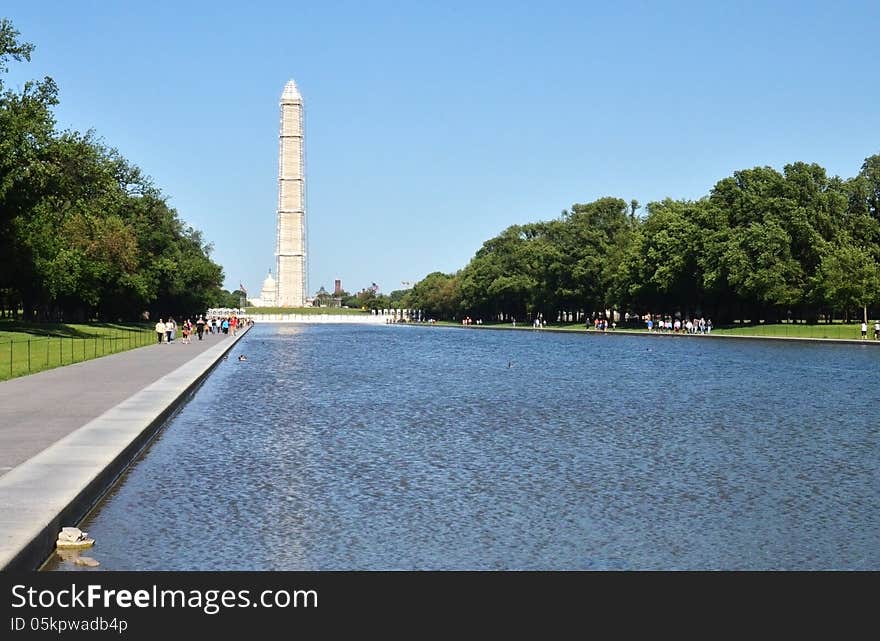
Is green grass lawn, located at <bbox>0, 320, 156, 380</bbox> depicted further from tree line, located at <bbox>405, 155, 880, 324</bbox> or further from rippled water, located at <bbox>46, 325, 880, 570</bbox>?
tree line, located at <bbox>405, 155, 880, 324</bbox>

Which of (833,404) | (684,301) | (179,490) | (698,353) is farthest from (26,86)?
(684,301)

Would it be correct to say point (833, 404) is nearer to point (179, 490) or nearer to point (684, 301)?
point (179, 490)

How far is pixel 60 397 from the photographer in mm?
26156

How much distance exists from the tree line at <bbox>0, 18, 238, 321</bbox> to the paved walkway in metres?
19.6

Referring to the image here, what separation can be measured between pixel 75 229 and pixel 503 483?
233 ft

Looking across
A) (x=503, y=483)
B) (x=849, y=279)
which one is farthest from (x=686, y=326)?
(x=503, y=483)

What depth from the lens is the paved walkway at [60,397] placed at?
17.8m

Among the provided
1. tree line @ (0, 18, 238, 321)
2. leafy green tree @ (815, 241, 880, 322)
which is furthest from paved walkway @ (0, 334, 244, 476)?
leafy green tree @ (815, 241, 880, 322)

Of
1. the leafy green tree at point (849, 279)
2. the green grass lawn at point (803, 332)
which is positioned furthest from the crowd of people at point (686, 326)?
the leafy green tree at point (849, 279)

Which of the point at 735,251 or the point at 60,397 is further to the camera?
the point at 735,251

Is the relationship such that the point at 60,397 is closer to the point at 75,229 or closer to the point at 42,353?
the point at 42,353

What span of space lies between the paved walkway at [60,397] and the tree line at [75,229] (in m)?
19.6

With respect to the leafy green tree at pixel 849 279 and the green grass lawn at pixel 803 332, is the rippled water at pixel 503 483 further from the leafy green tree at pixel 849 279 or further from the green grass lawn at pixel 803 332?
the leafy green tree at pixel 849 279
